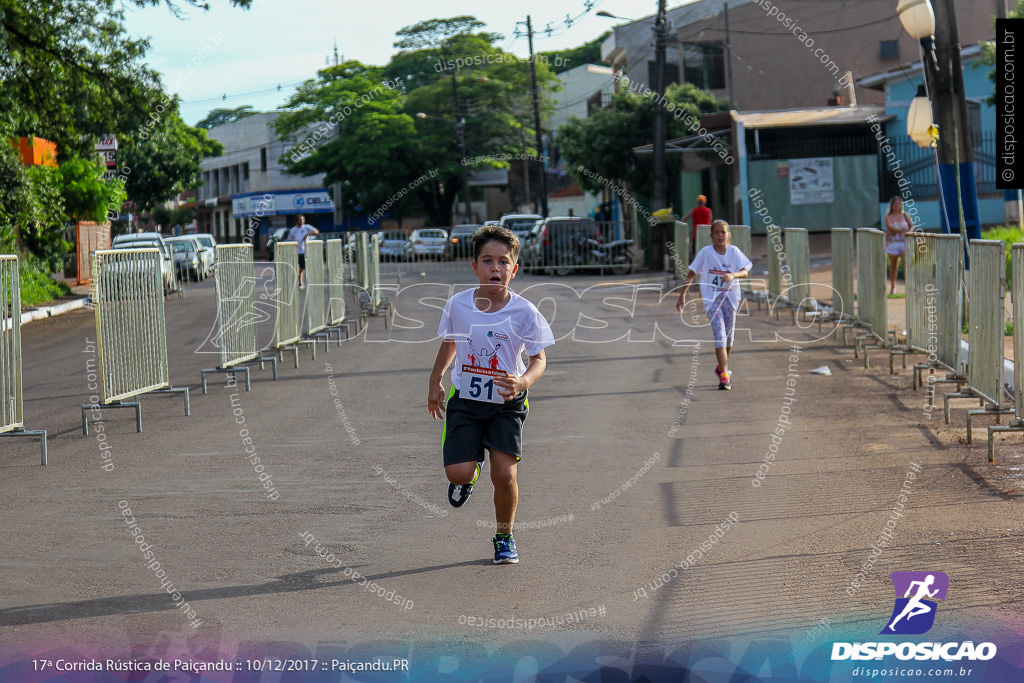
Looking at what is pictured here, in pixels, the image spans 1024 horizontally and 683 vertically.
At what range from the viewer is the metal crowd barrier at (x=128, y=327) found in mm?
9992

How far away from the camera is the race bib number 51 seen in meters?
5.77

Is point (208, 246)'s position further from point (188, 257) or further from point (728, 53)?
point (728, 53)

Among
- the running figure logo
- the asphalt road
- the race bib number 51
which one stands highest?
the race bib number 51

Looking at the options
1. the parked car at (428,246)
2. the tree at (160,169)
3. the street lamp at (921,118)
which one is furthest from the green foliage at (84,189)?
the street lamp at (921,118)

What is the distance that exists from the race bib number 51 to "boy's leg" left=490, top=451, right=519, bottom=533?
0.88 ft

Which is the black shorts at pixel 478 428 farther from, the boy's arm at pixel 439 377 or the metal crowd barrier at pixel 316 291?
the metal crowd barrier at pixel 316 291

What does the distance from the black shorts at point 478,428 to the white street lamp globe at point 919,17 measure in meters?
9.73

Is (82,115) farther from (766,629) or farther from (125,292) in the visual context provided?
(766,629)

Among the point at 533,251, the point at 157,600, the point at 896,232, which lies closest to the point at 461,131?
the point at 533,251

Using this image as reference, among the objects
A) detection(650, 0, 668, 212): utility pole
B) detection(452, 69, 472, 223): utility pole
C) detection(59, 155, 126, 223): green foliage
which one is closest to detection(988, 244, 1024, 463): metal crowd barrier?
detection(650, 0, 668, 212): utility pole

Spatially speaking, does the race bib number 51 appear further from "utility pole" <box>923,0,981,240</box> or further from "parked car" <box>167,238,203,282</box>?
"parked car" <box>167,238,203,282</box>

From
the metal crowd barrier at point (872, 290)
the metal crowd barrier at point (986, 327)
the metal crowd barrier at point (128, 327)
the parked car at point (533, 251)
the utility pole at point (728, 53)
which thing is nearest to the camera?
the metal crowd barrier at point (986, 327)

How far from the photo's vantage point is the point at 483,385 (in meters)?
5.78

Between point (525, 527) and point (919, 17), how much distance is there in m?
9.59
